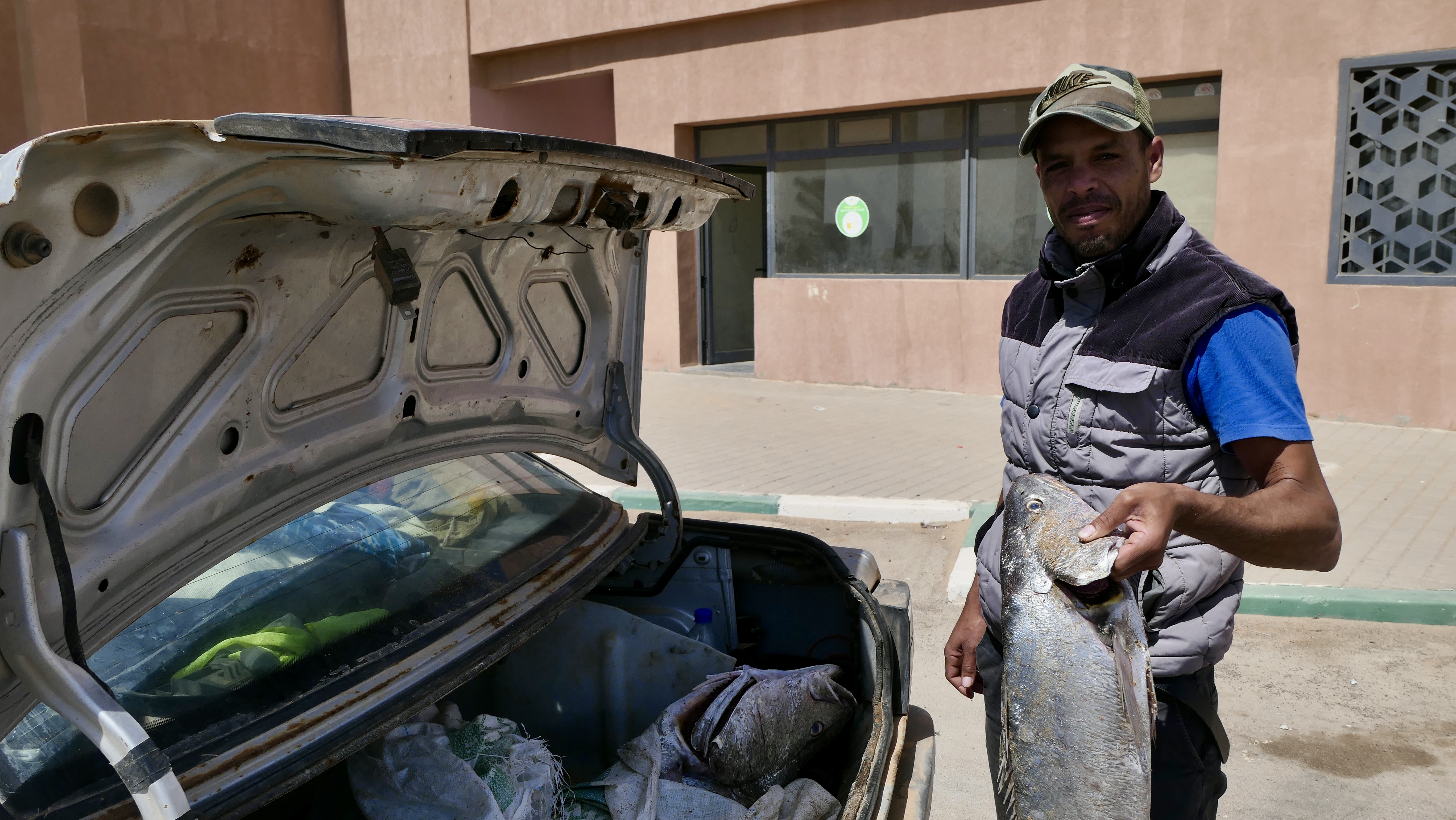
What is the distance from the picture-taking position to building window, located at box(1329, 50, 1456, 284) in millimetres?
7773

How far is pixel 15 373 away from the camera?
132 cm

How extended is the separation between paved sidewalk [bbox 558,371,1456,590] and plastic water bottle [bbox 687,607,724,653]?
3405 millimetres

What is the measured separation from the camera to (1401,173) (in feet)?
26.2

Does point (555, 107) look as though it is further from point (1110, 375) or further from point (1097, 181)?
point (1110, 375)

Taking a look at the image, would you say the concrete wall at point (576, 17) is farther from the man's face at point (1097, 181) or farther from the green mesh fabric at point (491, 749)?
the green mesh fabric at point (491, 749)

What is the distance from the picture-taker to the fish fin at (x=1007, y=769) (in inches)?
68.3

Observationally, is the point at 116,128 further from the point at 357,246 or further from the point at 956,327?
the point at 956,327

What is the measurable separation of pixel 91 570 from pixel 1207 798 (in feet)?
6.44

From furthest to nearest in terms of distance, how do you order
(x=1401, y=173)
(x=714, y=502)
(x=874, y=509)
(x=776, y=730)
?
(x=1401, y=173), (x=714, y=502), (x=874, y=509), (x=776, y=730)

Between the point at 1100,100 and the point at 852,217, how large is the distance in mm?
9154

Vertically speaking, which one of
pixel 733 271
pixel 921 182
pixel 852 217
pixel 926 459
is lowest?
pixel 926 459

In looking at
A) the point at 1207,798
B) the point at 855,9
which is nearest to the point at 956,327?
the point at 855,9

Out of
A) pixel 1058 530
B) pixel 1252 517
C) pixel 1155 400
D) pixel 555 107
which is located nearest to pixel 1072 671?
pixel 1058 530

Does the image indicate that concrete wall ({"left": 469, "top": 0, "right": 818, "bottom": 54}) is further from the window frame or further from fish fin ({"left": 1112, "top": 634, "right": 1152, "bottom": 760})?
fish fin ({"left": 1112, "top": 634, "right": 1152, "bottom": 760})
